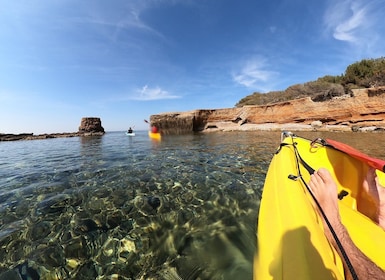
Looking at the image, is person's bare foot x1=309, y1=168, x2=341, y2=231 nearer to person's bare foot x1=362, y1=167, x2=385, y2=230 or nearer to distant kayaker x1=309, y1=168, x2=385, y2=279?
distant kayaker x1=309, y1=168, x2=385, y2=279

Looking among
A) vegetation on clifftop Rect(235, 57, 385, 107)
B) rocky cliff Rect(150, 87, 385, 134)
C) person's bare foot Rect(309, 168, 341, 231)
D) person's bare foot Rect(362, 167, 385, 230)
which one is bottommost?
person's bare foot Rect(362, 167, 385, 230)

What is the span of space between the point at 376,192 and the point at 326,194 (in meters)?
0.86

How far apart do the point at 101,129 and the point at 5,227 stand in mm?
44280

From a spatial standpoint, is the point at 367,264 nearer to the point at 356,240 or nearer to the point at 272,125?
the point at 356,240

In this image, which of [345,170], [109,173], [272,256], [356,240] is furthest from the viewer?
[109,173]

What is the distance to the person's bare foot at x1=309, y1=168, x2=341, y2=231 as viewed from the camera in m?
1.51

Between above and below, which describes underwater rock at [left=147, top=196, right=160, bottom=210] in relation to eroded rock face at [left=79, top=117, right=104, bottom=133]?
below

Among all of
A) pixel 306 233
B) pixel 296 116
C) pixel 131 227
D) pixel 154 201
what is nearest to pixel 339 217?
pixel 306 233

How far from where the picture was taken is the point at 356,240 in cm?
149

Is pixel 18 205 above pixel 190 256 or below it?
above

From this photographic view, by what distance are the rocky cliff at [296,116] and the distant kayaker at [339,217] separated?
17.0m

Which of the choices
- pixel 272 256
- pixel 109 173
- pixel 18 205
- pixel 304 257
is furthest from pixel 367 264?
pixel 109 173

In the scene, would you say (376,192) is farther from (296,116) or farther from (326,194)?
(296,116)

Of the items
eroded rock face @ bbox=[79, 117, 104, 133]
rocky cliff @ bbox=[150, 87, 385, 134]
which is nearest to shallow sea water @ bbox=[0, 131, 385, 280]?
rocky cliff @ bbox=[150, 87, 385, 134]
